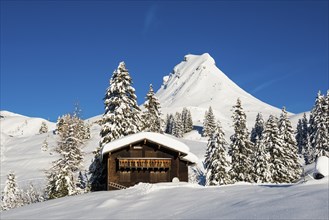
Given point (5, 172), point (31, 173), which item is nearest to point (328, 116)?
point (31, 173)

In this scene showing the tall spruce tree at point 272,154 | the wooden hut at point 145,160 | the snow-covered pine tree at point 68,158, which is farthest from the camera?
the tall spruce tree at point 272,154

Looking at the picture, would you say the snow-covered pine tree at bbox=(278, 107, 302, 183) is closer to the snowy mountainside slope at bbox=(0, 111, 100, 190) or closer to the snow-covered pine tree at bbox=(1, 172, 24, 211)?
the snowy mountainside slope at bbox=(0, 111, 100, 190)

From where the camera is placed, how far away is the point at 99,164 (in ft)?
115

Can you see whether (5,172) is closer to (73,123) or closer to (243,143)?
(73,123)

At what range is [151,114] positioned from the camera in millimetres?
52969

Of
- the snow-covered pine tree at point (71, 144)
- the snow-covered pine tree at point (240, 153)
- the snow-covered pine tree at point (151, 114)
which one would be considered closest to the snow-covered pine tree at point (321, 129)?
the snow-covered pine tree at point (240, 153)

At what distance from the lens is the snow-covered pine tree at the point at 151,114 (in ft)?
168

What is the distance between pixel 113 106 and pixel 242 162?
16534 millimetres

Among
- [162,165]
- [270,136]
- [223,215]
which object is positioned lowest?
[223,215]

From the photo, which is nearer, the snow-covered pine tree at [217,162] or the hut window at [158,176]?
the hut window at [158,176]

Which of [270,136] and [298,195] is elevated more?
[270,136]

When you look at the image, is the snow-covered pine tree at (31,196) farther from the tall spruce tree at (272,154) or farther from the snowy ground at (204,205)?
the snowy ground at (204,205)

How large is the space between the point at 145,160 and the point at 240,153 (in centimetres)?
1941

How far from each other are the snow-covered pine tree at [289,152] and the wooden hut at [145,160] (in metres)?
21.3
